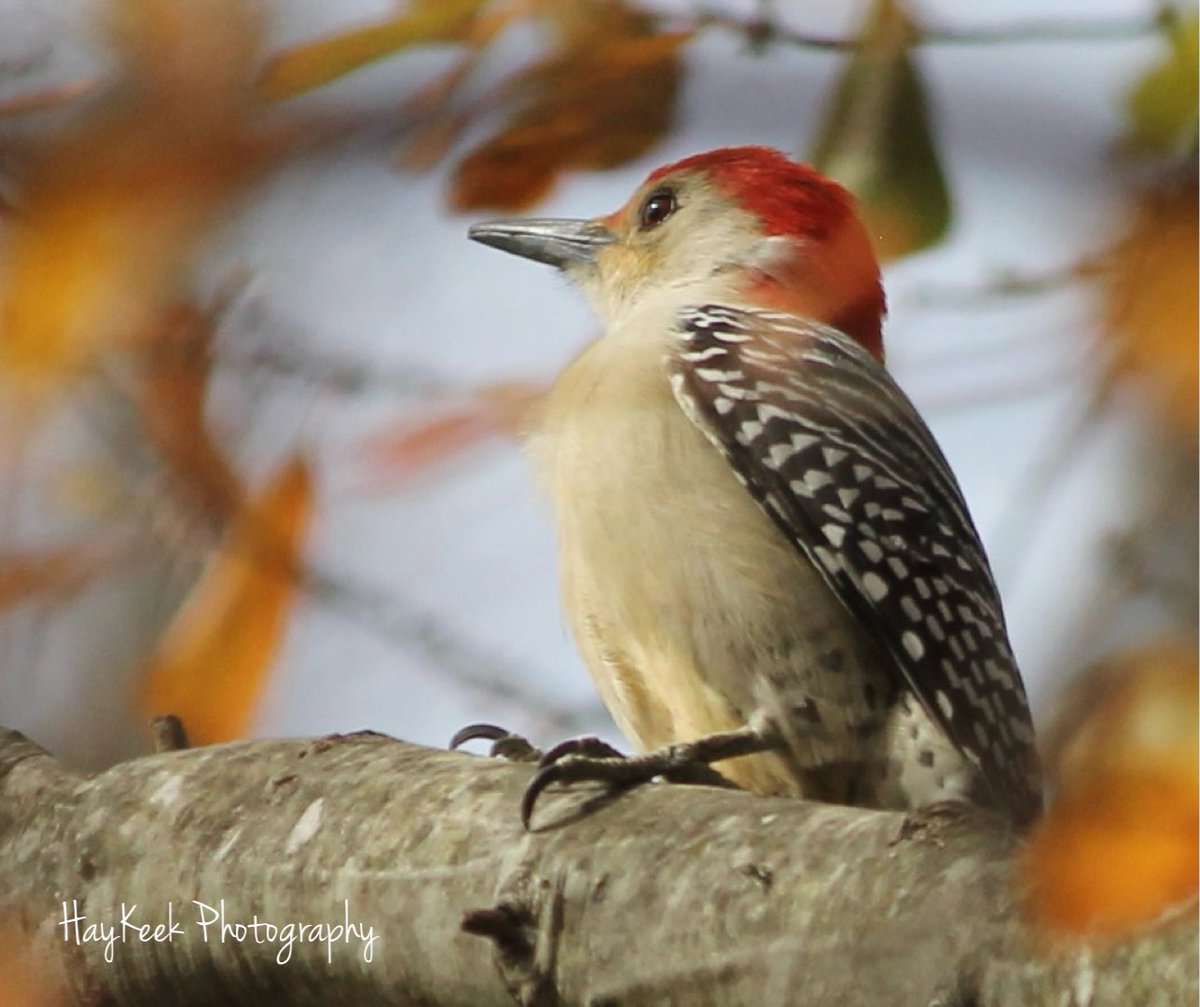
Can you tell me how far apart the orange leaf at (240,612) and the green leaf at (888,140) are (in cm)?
54

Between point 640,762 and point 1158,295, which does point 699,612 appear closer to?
point 640,762

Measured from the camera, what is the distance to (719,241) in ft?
15.2

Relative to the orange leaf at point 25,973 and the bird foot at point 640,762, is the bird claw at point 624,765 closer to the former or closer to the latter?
the bird foot at point 640,762

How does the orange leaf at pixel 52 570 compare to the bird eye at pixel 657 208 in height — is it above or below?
above

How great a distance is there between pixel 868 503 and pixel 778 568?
284 millimetres

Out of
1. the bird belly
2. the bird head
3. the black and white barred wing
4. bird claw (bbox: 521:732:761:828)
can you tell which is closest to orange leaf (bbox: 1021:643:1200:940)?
bird claw (bbox: 521:732:761:828)

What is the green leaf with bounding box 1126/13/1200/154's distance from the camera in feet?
3.44

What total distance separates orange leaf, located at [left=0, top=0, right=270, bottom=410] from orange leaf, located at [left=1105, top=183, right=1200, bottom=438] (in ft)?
1.76

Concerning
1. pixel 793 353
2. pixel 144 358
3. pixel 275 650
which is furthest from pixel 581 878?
pixel 793 353

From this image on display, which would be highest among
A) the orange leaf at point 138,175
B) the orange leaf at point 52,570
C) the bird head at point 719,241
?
the orange leaf at point 138,175

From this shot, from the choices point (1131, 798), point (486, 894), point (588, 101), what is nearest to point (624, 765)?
point (486, 894)

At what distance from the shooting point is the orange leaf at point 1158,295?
2.97 ft

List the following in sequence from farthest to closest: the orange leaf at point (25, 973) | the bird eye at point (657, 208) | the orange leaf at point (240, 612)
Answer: the bird eye at point (657, 208) → the orange leaf at point (25, 973) → the orange leaf at point (240, 612)

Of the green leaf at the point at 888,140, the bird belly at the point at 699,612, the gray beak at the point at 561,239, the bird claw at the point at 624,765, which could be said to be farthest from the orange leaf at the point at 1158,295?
the gray beak at the point at 561,239
